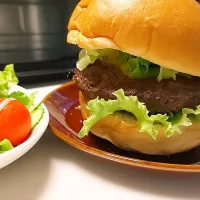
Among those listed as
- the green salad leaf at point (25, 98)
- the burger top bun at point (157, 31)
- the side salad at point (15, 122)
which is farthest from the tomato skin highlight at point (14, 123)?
the burger top bun at point (157, 31)

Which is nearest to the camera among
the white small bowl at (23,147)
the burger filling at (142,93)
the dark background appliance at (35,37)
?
the white small bowl at (23,147)

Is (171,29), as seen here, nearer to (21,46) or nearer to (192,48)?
(192,48)

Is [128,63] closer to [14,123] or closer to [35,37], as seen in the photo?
[14,123]

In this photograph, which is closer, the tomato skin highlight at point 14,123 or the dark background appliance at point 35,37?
the tomato skin highlight at point 14,123

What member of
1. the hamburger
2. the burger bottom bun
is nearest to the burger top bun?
the hamburger

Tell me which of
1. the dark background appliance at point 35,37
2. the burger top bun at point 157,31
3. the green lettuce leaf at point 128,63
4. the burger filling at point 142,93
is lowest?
the dark background appliance at point 35,37

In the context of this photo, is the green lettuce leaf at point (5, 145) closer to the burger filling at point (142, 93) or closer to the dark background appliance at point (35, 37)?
the burger filling at point (142, 93)

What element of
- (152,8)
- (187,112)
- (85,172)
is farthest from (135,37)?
(85,172)
